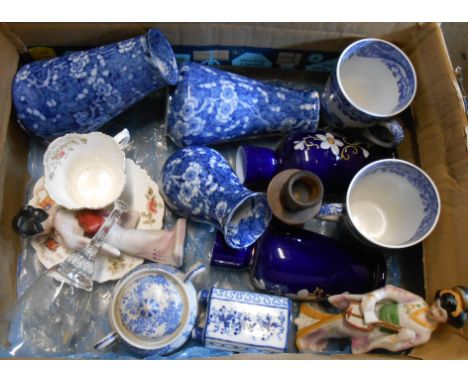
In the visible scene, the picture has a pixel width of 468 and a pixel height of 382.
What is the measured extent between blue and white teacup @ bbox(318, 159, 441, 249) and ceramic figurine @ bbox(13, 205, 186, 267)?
0.86ft

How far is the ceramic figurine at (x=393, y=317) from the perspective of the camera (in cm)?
56

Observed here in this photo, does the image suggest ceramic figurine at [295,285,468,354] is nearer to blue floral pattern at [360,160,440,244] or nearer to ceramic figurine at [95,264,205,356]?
blue floral pattern at [360,160,440,244]

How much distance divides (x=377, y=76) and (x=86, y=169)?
0.59 m

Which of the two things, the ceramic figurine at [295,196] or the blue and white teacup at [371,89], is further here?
the blue and white teacup at [371,89]

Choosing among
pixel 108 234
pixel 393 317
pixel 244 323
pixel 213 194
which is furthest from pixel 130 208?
pixel 393 317

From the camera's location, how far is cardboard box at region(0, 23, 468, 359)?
2.25ft

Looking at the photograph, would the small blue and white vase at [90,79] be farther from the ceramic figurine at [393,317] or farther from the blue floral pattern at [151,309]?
the ceramic figurine at [393,317]

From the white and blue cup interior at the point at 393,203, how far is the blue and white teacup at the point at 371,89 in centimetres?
6

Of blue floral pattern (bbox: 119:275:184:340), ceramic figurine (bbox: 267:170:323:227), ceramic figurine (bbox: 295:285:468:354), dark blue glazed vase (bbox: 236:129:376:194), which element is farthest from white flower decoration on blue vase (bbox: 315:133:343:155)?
blue floral pattern (bbox: 119:275:184:340)

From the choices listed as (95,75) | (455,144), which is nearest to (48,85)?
(95,75)

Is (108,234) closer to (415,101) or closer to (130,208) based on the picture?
(130,208)

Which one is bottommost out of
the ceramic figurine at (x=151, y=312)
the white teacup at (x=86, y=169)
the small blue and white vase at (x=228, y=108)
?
the ceramic figurine at (x=151, y=312)

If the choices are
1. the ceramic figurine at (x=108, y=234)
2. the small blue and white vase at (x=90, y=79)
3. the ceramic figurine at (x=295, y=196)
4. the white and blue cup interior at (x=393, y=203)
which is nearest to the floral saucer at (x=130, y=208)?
the ceramic figurine at (x=108, y=234)

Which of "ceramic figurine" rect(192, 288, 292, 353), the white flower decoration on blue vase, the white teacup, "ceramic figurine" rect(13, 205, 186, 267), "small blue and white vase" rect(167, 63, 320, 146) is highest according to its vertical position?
"small blue and white vase" rect(167, 63, 320, 146)
